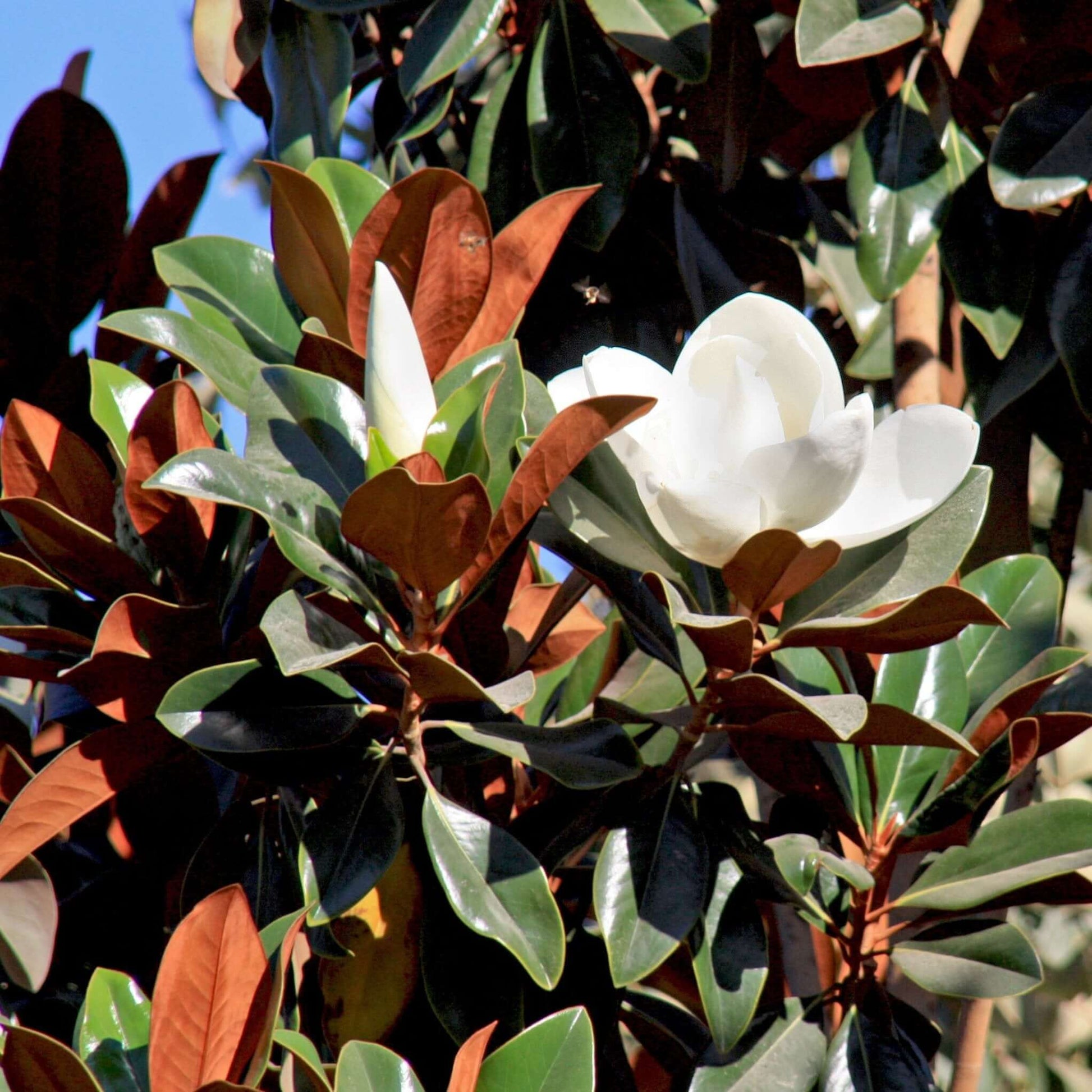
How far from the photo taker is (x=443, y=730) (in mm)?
1044

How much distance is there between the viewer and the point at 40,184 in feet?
4.47

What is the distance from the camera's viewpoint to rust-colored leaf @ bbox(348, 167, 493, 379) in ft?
3.15

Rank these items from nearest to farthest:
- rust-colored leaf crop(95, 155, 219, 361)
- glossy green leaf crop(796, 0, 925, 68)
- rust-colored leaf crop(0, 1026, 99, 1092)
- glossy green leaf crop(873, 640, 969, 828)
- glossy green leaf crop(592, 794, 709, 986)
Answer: rust-colored leaf crop(0, 1026, 99, 1092)
glossy green leaf crop(592, 794, 709, 986)
glossy green leaf crop(873, 640, 969, 828)
glossy green leaf crop(796, 0, 925, 68)
rust-colored leaf crop(95, 155, 219, 361)

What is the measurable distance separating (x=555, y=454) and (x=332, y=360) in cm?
27

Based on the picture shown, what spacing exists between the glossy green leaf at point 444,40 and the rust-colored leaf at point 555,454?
584mm

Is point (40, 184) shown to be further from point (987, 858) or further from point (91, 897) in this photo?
point (987, 858)

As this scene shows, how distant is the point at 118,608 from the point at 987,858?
0.69 metres

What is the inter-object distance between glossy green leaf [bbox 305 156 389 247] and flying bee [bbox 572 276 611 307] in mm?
338

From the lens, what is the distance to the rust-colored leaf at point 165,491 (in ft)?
3.10

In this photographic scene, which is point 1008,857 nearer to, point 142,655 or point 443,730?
point 443,730

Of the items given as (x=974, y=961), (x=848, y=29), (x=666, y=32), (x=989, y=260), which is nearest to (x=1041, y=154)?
(x=989, y=260)

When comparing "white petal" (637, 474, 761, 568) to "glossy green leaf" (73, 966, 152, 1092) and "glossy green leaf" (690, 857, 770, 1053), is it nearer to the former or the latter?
"glossy green leaf" (690, 857, 770, 1053)

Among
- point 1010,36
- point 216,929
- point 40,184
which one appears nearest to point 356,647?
point 216,929

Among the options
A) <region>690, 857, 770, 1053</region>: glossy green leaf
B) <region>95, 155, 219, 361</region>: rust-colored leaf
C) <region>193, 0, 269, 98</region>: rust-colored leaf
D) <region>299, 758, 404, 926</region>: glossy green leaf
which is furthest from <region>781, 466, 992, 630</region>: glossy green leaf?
<region>193, 0, 269, 98</region>: rust-colored leaf
